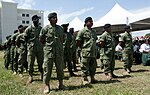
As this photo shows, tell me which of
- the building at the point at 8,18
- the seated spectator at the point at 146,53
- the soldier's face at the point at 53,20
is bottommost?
the seated spectator at the point at 146,53

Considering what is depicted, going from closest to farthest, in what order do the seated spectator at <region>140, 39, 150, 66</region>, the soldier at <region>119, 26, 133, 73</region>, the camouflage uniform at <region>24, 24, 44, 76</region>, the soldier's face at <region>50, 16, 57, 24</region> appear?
the soldier's face at <region>50, 16, 57, 24</region> → the camouflage uniform at <region>24, 24, 44, 76</region> → the soldier at <region>119, 26, 133, 73</region> → the seated spectator at <region>140, 39, 150, 66</region>

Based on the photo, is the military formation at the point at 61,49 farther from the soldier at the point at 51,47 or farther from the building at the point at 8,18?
the building at the point at 8,18

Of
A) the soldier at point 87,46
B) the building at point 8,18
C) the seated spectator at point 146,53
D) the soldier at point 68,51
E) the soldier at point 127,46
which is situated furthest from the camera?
the building at point 8,18

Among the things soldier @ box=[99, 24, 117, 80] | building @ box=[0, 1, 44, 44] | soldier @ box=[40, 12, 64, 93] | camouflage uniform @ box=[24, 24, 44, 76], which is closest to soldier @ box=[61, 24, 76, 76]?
camouflage uniform @ box=[24, 24, 44, 76]

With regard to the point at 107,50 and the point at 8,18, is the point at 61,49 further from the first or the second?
the point at 8,18

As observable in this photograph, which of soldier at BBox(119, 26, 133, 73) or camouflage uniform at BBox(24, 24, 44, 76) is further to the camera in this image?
soldier at BBox(119, 26, 133, 73)

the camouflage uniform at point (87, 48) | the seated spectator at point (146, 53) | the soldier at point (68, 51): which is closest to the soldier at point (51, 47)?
the camouflage uniform at point (87, 48)

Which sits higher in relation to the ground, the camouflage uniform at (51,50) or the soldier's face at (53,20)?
the soldier's face at (53,20)

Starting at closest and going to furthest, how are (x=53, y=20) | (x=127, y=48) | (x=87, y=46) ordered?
(x=53, y=20), (x=87, y=46), (x=127, y=48)

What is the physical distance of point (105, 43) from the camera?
8.97m

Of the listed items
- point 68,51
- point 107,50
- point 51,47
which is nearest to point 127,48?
point 107,50

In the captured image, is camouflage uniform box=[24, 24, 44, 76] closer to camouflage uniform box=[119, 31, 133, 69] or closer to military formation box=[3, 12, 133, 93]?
military formation box=[3, 12, 133, 93]

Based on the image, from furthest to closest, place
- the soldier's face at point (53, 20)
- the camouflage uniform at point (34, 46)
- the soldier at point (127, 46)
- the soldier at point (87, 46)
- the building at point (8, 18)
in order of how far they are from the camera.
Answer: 1. the building at point (8, 18)
2. the soldier at point (127, 46)
3. the camouflage uniform at point (34, 46)
4. the soldier at point (87, 46)
5. the soldier's face at point (53, 20)

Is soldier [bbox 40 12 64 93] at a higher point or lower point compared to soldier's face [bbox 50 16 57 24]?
lower
